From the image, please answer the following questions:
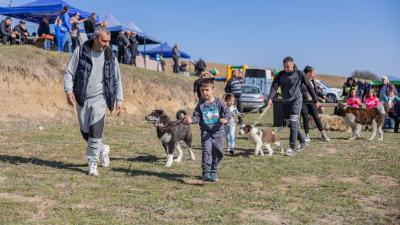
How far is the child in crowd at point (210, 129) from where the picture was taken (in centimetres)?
702

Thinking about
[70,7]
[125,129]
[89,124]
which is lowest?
[125,129]

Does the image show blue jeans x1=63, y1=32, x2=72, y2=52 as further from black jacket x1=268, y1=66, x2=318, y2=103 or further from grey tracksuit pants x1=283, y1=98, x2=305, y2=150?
grey tracksuit pants x1=283, y1=98, x2=305, y2=150

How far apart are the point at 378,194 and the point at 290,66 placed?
4.00 m

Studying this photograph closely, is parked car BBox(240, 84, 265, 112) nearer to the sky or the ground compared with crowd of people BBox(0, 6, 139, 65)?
nearer to the ground

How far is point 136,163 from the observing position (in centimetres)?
862

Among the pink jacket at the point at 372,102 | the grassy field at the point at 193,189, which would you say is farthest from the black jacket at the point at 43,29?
the pink jacket at the point at 372,102

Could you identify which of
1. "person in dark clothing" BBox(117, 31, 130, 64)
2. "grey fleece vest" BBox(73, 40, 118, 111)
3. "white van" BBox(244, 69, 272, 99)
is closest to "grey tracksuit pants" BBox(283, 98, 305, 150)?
"grey fleece vest" BBox(73, 40, 118, 111)

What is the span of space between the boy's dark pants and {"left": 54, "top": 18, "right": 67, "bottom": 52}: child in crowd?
13.4 m

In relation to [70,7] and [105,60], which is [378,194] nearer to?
[105,60]

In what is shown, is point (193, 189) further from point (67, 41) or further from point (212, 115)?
point (67, 41)

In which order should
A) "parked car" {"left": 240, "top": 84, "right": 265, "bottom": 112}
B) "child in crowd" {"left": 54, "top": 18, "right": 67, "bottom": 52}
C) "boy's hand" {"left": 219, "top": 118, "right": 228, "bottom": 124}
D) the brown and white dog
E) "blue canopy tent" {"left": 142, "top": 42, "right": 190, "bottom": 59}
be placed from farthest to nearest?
"blue canopy tent" {"left": 142, "top": 42, "right": 190, "bottom": 59}, "parked car" {"left": 240, "top": 84, "right": 265, "bottom": 112}, "child in crowd" {"left": 54, "top": 18, "right": 67, "bottom": 52}, the brown and white dog, "boy's hand" {"left": 219, "top": 118, "right": 228, "bottom": 124}

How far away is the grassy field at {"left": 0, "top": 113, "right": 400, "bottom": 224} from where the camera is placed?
16.8 ft

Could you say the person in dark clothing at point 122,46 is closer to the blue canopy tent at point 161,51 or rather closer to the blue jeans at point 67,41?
the blue jeans at point 67,41

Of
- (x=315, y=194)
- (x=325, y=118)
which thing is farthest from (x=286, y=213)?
(x=325, y=118)
